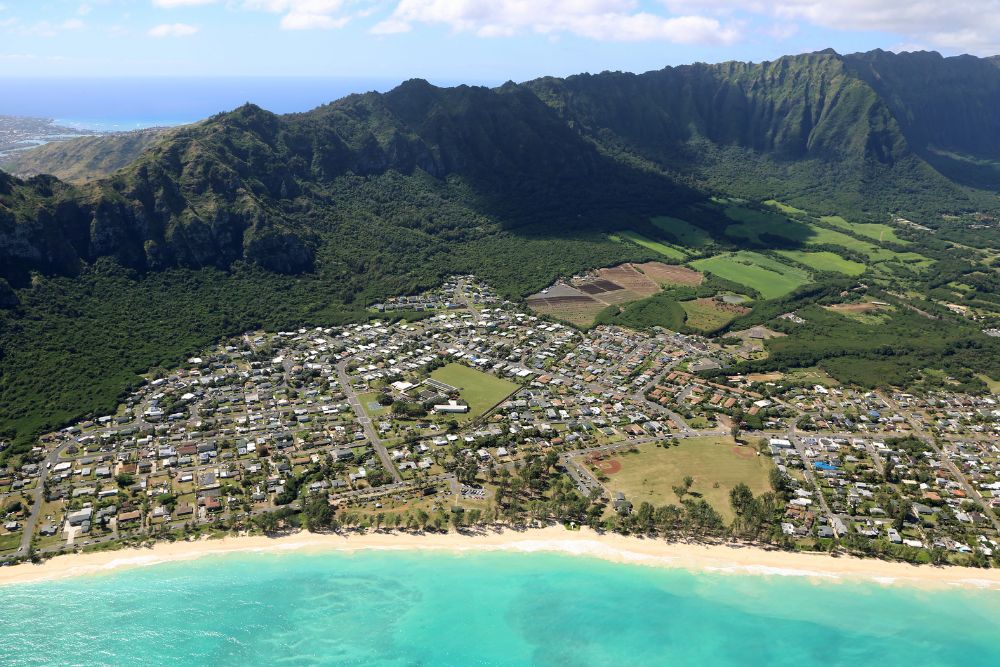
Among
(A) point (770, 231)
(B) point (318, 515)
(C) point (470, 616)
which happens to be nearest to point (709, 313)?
(A) point (770, 231)

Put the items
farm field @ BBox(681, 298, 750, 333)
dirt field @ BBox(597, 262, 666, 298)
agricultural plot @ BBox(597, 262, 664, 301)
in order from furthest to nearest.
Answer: dirt field @ BBox(597, 262, 666, 298) → agricultural plot @ BBox(597, 262, 664, 301) → farm field @ BBox(681, 298, 750, 333)

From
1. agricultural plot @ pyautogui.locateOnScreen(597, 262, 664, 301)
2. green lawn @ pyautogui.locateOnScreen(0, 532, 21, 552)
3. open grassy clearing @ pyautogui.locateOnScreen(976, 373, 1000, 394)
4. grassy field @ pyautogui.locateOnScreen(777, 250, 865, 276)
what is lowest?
green lawn @ pyautogui.locateOnScreen(0, 532, 21, 552)

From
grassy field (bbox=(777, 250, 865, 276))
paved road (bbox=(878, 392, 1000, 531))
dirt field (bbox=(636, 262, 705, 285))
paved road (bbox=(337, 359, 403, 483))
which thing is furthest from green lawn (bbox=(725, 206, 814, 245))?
paved road (bbox=(337, 359, 403, 483))

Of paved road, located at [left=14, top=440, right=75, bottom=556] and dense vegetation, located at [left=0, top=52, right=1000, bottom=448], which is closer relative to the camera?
paved road, located at [left=14, top=440, right=75, bottom=556]

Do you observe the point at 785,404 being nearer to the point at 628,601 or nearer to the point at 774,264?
the point at 628,601

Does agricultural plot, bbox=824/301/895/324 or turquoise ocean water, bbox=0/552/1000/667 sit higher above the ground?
agricultural plot, bbox=824/301/895/324

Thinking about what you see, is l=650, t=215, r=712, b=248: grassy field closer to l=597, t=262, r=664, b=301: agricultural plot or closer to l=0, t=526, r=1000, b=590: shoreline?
l=597, t=262, r=664, b=301: agricultural plot

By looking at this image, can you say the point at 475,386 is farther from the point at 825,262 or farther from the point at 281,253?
the point at 825,262
